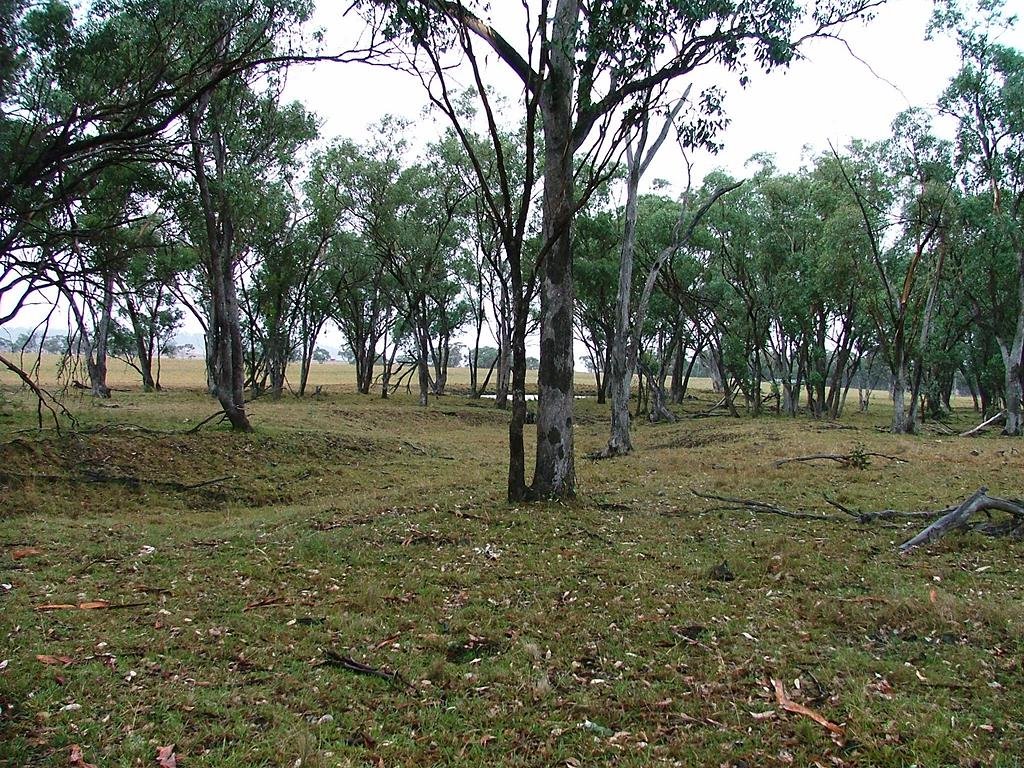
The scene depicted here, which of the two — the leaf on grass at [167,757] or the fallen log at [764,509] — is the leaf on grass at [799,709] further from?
the fallen log at [764,509]

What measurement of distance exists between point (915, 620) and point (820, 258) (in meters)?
25.3

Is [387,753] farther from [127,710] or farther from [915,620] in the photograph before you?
[915,620]

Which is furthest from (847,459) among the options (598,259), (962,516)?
(598,259)

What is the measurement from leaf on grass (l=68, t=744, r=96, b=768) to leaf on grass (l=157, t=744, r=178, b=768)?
322 millimetres

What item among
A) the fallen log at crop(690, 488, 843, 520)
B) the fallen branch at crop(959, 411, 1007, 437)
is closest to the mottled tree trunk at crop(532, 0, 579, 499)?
the fallen log at crop(690, 488, 843, 520)

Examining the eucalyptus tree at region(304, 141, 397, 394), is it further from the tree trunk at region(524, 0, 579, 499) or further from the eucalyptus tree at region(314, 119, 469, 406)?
the tree trunk at region(524, 0, 579, 499)

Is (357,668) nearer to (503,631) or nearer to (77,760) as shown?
(503,631)

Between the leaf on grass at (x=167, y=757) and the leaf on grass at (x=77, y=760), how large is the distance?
0.32 meters

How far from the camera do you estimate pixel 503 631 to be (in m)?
5.72

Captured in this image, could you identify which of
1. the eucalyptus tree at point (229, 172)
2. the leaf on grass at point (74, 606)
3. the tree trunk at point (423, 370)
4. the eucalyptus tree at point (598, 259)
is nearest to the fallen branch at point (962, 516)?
the leaf on grass at point (74, 606)

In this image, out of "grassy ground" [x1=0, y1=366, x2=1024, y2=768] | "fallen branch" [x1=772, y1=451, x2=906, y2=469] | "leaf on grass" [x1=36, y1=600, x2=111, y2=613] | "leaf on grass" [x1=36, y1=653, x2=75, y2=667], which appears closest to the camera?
"grassy ground" [x1=0, y1=366, x2=1024, y2=768]

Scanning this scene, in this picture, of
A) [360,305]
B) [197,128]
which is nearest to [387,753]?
[197,128]

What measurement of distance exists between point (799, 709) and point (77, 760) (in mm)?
4342

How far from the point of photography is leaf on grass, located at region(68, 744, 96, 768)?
3.47 m
